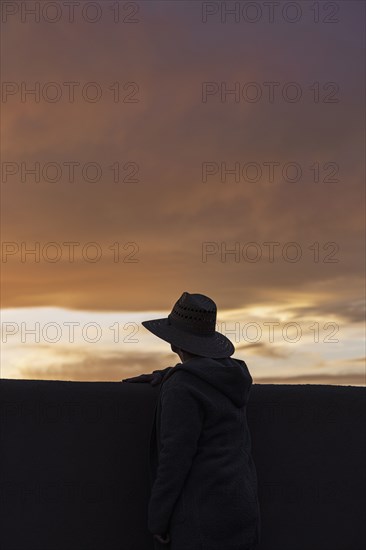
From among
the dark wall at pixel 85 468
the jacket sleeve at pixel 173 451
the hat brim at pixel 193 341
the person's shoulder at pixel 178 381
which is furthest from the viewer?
the dark wall at pixel 85 468

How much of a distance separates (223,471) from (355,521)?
3.91ft

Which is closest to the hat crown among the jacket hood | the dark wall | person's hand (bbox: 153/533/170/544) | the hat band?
the hat band

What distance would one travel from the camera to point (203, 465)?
120 inches

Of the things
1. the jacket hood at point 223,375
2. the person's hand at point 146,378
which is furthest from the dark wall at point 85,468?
the jacket hood at point 223,375

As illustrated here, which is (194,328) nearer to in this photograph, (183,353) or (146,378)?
(183,353)

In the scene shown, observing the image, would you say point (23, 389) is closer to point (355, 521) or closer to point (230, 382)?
point (230, 382)

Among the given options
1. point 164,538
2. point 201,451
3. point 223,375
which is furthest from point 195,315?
point 164,538

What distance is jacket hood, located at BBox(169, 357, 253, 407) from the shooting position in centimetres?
314

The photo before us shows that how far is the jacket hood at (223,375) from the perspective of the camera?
3.14 meters

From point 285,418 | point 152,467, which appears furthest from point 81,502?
point 285,418

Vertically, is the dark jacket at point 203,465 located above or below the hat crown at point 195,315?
below

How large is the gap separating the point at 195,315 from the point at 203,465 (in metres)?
0.64

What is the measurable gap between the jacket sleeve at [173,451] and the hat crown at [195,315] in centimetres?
32

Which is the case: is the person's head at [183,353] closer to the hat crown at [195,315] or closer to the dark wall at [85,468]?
the hat crown at [195,315]
